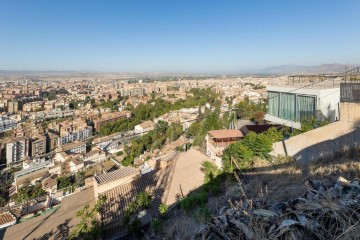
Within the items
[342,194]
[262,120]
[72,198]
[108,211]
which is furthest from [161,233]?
[262,120]

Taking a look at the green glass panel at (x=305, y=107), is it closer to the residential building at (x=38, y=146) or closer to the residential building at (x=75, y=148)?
the residential building at (x=75, y=148)

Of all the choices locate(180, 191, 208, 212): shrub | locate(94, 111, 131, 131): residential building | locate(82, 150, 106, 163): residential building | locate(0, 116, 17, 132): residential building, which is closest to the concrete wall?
locate(180, 191, 208, 212): shrub

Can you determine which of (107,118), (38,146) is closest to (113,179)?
(38,146)

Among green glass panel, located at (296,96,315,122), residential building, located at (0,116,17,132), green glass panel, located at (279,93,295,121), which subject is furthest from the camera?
residential building, located at (0,116,17,132)

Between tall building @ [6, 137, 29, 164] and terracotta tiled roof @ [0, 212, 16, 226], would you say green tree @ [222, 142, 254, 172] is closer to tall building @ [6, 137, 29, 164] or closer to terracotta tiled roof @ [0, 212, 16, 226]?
terracotta tiled roof @ [0, 212, 16, 226]

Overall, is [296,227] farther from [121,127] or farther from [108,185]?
[121,127]

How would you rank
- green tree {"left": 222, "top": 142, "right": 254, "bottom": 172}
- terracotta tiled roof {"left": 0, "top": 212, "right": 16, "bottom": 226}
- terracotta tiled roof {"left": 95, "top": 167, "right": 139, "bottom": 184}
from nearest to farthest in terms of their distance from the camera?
1. green tree {"left": 222, "top": 142, "right": 254, "bottom": 172}
2. terracotta tiled roof {"left": 95, "top": 167, "right": 139, "bottom": 184}
3. terracotta tiled roof {"left": 0, "top": 212, "right": 16, "bottom": 226}

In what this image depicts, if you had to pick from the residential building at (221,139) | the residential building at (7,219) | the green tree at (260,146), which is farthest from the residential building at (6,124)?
the green tree at (260,146)
